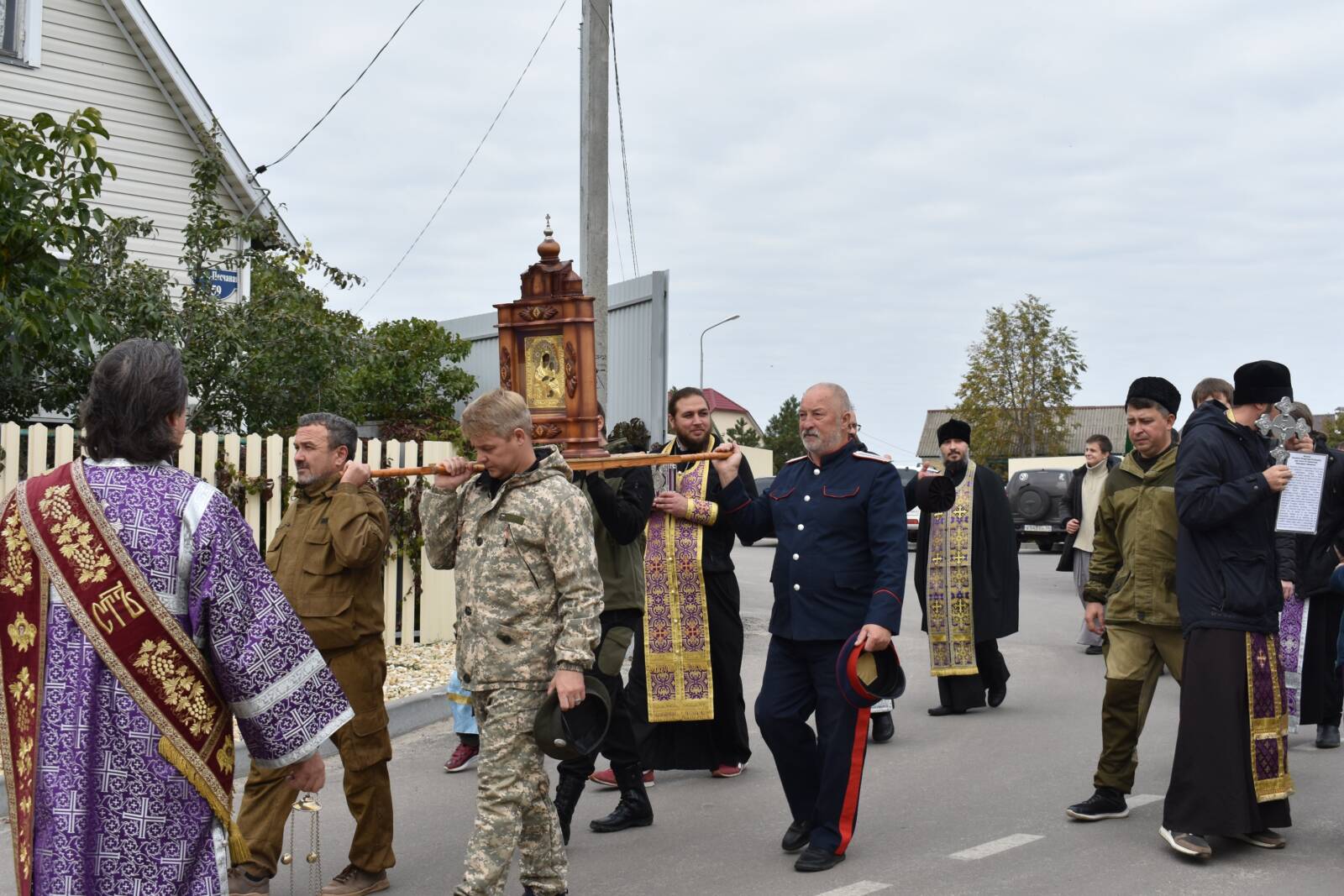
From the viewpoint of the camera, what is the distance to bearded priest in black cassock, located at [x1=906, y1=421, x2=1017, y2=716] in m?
9.43

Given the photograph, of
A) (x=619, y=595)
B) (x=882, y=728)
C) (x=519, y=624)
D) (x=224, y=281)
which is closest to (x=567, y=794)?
(x=619, y=595)

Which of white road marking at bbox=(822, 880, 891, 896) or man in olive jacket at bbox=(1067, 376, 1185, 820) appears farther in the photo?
man in olive jacket at bbox=(1067, 376, 1185, 820)


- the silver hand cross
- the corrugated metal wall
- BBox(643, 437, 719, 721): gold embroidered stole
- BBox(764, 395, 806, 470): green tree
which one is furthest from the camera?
BBox(764, 395, 806, 470): green tree

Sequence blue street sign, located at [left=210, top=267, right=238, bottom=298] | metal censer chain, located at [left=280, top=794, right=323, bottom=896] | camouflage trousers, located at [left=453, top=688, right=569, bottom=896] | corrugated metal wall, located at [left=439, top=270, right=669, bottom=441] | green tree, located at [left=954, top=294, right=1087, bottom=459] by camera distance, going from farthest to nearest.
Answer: green tree, located at [left=954, top=294, right=1087, bottom=459] < blue street sign, located at [left=210, top=267, right=238, bottom=298] < corrugated metal wall, located at [left=439, top=270, right=669, bottom=441] < metal censer chain, located at [left=280, top=794, right=323, bottom=896] < camouflage trousers, located at [left=453, top=688, right=569, bottom=896]

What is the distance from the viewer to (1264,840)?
591 centimetres

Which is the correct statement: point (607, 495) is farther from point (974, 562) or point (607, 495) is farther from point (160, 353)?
point (974, 562)

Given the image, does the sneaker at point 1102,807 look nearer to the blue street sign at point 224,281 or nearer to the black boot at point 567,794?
the black boot at point 567,794

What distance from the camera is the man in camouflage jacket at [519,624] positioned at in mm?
4793

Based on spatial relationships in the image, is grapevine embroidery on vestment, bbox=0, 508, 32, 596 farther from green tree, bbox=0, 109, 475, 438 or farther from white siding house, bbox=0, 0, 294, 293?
white siding house, bbox=0, 0, 294, 293

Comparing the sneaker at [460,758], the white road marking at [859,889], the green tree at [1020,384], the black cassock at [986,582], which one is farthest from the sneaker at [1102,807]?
the green tree at [1020,384]

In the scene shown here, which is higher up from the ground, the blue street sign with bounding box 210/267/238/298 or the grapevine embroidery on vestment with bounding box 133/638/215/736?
the blue street sign with bounding box 210/267/238/298

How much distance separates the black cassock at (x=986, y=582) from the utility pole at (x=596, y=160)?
296 cm

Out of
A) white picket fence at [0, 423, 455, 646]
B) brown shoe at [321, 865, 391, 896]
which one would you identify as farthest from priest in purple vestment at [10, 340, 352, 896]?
white picket fence at [0, 423, 455, 646]

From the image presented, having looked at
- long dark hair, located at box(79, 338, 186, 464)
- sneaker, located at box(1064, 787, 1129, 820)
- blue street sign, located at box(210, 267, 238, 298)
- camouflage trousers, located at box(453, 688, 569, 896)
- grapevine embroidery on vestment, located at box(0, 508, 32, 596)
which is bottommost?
sneaker, located at box(1064, 787, 1129, 820)
